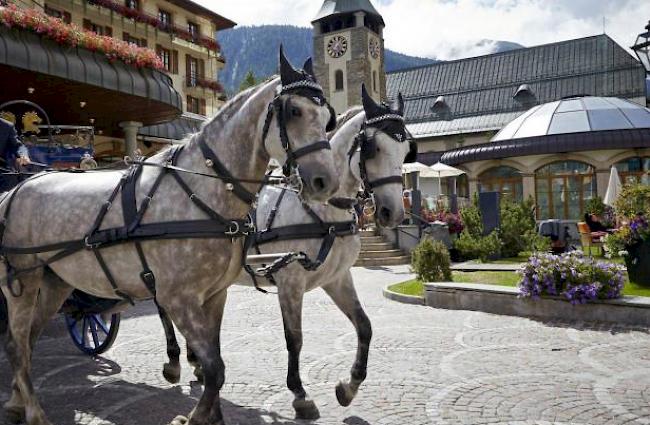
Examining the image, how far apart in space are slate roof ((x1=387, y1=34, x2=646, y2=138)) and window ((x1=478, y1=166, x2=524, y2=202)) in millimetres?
21978

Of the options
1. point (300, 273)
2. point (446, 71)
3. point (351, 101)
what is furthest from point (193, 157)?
point (446, 71)

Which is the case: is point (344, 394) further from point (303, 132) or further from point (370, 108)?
point (370, 108)

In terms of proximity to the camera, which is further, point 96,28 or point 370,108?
point 96,28

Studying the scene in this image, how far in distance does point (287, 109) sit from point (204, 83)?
3888 cm

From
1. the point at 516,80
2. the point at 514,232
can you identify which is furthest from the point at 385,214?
the point at 516,80

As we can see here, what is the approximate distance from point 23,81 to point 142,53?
3167 millimetres

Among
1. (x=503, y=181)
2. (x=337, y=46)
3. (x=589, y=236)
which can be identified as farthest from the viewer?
(x=337, y=46)

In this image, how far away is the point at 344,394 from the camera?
4914 millimetres

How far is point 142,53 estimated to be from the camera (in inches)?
609

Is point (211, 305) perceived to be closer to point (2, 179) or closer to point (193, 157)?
point (193, 157)

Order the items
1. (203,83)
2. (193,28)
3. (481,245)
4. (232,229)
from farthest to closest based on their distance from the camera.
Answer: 1. (193,28)
2. (203,83)
3. (481,245)
4. (232,229)

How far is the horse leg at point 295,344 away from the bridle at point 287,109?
167 centimetres

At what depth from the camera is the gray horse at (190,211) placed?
3678mm

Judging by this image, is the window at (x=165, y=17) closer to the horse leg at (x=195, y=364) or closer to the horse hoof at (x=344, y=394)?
the horse leg at (x=195, y=364)
